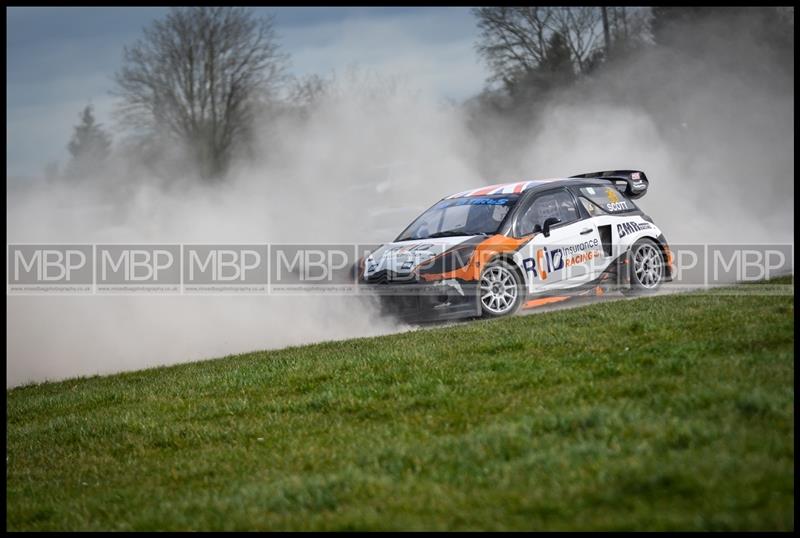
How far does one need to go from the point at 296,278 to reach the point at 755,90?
2224 cm

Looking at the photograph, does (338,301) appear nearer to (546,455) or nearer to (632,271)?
(632,271)

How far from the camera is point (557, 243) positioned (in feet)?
39.3

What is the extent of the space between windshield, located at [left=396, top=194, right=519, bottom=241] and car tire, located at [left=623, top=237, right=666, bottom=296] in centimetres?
171

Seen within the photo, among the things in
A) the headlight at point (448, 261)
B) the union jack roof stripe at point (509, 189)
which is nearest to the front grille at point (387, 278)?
the headlight at point (448, 261)

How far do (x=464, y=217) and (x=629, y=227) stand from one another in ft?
6.75

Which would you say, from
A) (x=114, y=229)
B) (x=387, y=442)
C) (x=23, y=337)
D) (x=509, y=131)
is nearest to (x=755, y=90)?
(x=509, y=131)

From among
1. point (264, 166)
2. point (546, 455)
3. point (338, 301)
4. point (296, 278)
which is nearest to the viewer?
point (546, 455)

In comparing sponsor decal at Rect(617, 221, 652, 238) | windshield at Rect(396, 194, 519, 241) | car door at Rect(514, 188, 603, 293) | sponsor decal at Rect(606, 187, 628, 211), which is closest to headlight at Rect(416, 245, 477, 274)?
windshield at Rect(396, 194, 519, 241)

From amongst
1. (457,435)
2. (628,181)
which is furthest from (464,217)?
(457,435)

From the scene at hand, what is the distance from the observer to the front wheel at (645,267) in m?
12.5

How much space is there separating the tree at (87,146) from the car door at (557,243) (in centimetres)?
1483

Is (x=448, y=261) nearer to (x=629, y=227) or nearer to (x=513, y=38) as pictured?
(x=629, y=227)

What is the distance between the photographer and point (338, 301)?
12.3 meters

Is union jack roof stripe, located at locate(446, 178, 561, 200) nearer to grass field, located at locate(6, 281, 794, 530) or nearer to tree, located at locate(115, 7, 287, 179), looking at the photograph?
grass field, located at locate(6, 281, 794, 530)
